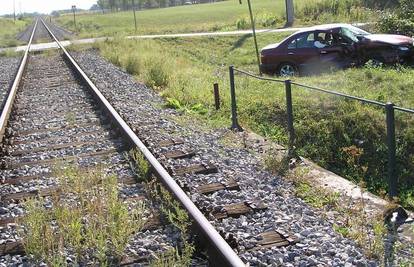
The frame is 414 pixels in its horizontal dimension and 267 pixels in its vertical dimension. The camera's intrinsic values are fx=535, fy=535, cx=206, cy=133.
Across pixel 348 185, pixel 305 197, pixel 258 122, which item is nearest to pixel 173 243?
pixel 305 197

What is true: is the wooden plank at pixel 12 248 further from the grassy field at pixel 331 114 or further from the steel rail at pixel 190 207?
the grassy field at pixel 331 114

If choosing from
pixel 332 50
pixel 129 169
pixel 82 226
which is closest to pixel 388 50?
pixel 332 50

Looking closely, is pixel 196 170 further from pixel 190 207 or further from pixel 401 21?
pixel 401 21

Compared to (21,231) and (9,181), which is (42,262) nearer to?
(21,231)

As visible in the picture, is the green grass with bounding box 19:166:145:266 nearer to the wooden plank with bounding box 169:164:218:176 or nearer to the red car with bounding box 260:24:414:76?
the wooden plank with bounding box 169:164:218:176

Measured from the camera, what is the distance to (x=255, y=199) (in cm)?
566

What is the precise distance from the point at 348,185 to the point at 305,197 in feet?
2.56

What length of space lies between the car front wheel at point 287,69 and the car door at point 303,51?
0.51 feet

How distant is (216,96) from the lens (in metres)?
11.1

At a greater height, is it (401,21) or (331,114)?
(401,21)

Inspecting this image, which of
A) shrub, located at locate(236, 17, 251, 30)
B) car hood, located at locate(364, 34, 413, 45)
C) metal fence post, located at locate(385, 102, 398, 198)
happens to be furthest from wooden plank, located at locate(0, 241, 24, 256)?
shrub, located at locate(236, 17, 251, 30)

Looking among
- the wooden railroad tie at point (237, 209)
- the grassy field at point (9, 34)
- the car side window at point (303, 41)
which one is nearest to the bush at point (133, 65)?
the car side window at point (303, 41)

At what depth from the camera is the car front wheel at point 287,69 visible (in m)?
16.1

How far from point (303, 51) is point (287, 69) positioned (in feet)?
2.42
